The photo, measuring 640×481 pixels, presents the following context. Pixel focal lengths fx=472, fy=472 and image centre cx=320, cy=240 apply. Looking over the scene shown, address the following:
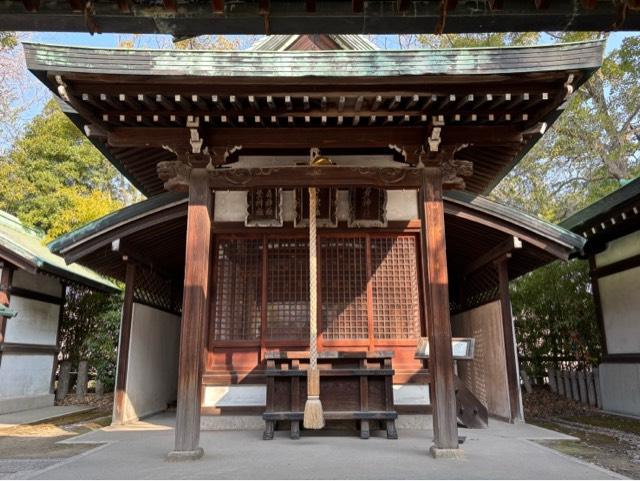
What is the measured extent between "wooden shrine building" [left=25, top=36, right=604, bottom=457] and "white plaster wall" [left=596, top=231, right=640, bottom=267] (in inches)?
79.0

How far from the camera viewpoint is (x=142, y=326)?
9.28 meters

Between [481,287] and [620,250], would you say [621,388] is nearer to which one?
[620,250]

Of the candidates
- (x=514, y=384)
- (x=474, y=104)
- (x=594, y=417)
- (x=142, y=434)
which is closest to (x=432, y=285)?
(x=474, y=104)

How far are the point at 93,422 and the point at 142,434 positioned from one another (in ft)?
9.04

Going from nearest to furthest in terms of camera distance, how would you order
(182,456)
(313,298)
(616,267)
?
(182,456) < (313,298) < (616,267)

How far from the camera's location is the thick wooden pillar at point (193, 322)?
494cm

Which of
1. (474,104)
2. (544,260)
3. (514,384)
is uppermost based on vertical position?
(474,104)

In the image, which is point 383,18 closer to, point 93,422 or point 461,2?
point 461,2

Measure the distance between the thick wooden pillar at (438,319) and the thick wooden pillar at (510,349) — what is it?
3.39 metres

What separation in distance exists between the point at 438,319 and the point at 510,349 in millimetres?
3606

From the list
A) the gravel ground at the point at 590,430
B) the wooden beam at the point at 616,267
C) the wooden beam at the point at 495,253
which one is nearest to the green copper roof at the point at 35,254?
the wooden beam at the point at 495,253

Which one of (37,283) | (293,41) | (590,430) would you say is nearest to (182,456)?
(590,430)

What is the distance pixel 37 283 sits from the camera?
11727 millimetres

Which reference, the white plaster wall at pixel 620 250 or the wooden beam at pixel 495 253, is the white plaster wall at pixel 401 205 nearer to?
the wooden beam at pixel 495 253
